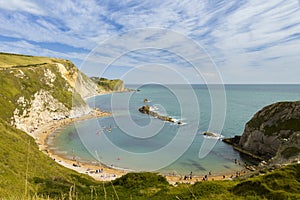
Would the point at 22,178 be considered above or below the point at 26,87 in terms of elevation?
below

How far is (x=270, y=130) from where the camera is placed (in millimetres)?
46250

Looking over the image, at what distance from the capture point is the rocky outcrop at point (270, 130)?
43.0m

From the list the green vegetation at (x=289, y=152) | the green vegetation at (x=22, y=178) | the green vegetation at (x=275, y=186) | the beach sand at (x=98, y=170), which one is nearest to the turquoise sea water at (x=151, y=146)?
the beach sand at (x=98, y=170)

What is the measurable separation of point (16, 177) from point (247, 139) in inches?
1944

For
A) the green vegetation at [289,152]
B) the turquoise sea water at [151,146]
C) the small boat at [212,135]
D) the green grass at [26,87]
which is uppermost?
the green grass at [26,87]

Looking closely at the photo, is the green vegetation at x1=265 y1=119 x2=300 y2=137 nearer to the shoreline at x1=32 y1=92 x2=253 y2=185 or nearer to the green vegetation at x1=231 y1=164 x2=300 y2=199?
the shoreline at x1=32 y1=92 x2=253 y2=185

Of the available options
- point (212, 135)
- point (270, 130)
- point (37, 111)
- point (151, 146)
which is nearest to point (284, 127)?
point (270, 130)

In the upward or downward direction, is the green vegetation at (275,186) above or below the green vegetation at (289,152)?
above

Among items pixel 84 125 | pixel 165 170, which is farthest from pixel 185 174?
pixel 84 125

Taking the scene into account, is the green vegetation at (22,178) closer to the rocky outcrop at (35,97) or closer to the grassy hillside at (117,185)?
the grassy hillside at (117,185)

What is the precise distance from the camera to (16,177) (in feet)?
47.4

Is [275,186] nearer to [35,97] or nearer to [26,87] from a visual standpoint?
[35,97]

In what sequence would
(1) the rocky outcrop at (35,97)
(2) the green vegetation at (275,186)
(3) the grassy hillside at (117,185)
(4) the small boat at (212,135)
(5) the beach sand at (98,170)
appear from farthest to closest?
(4) the small boat at (212,135) → (1) the rocky outcrop at (35,97) → (5) the beach sand at (98,170) → (3) the grassy hillside at (117,185) → (2) the green vegetation at (275,186)

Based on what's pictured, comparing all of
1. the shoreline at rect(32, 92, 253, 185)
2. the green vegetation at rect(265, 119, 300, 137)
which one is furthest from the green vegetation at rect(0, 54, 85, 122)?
the green vegetation at rect(265, 119, 300, 137)
